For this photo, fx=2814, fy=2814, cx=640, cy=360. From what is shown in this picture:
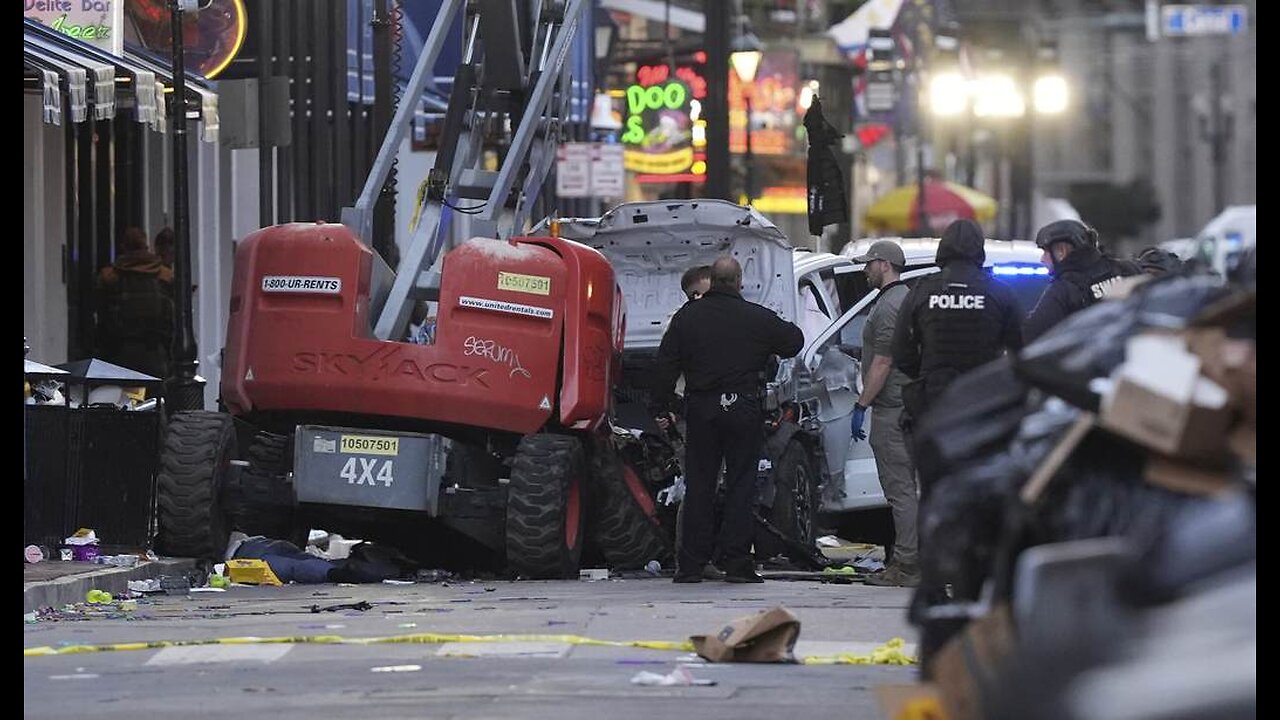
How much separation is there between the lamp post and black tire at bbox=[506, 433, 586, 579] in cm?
432

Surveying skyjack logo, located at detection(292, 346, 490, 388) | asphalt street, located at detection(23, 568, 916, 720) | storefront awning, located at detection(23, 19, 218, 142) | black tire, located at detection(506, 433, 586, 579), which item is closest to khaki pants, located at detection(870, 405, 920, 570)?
asphalt street, located at detection(23, 568, 916, 720)

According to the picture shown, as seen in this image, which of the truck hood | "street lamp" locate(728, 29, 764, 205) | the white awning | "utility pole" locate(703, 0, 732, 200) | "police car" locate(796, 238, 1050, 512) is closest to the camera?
"police car" locate(796, 238, 1050, 512)

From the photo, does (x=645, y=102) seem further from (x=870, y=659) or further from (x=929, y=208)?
(x=870, y=659)

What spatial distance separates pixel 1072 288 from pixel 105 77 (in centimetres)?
799

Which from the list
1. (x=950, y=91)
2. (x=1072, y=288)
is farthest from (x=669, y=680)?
(x=950, y=91)

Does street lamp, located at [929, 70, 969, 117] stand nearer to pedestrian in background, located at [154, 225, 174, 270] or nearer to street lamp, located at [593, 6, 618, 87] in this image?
street lamp, located at [593, 6, 618, 87]

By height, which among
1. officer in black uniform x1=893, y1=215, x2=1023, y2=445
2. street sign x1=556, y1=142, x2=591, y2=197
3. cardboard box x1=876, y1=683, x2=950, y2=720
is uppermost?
street sign x1=556, y1=142, x2=591, y2=197

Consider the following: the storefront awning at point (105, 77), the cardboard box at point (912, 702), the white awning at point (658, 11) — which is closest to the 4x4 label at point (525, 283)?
the storefront awning at point (105, 77)

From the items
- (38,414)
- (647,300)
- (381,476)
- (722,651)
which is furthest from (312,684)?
(647,300)

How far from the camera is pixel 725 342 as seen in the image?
15.6 meters

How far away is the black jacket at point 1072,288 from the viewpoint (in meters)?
14.9

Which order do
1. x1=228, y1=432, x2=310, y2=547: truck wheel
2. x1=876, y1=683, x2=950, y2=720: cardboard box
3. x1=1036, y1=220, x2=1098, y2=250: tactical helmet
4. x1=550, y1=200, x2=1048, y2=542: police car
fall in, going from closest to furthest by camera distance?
x1=876, y1=683, x2=950, y2=720: cardboard box
x1=1036, y1=220, x2=1098, y2=250: tactical helmet
x1=228, y1=432, x2=310, y2=547: truck wheel
x1=550, y1=200, x2=1048, y2=542: police car

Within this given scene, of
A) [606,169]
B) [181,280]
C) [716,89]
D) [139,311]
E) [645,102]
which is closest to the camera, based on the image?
[181,280]

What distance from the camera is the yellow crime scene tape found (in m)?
11.3
